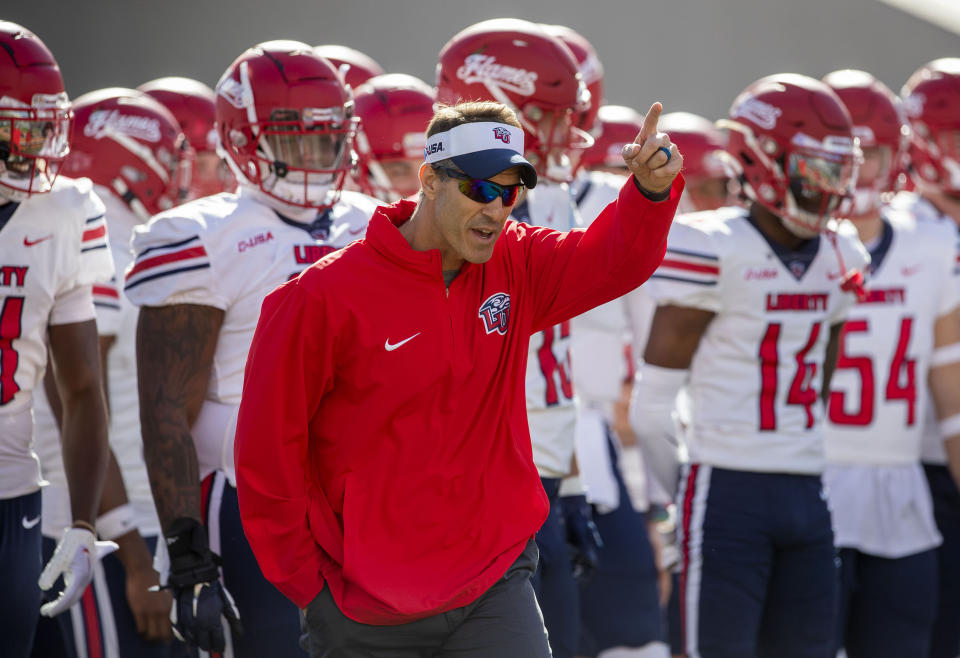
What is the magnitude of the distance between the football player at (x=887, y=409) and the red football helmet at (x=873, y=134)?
Answer: 13 mm

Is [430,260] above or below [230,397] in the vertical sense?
above

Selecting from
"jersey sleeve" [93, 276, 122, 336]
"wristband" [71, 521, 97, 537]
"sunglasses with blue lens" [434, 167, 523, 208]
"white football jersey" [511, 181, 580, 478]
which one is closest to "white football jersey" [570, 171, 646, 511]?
"white football jersey" [511, 181, 580, 478]

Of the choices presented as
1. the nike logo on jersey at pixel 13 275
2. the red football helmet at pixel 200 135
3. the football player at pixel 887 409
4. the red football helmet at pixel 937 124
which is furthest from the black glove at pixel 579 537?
the red football helmet at pixel 200 135

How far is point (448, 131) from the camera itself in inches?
120

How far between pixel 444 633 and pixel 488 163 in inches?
39.8

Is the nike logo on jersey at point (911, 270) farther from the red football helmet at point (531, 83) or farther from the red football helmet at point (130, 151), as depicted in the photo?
the red football helmet at point (130, 151)

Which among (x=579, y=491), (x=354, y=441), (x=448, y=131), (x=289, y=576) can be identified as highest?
(x=448, y=131)

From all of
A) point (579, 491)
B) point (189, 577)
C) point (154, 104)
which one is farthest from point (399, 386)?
point (154, 104)

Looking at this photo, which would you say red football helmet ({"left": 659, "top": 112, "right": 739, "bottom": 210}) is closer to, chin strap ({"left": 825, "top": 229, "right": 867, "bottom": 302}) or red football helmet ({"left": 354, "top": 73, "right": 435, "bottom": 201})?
red football helmet ({"left": 354, "top": 73, "right": 435, "bottom": 201})

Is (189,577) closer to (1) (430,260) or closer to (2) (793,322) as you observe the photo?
(1) (430,260)

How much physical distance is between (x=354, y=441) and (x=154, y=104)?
313cm

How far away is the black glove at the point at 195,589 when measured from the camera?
3.39 metres

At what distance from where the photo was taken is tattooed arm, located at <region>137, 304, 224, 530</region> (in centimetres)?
353

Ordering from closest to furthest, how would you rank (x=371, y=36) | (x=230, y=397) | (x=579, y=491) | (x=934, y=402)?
1. (x=230, y=397)
2. (x=579, y=491)
3. (x=934, y=402)
4. (x=371, y=36)
